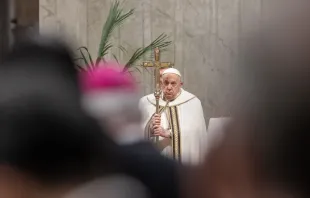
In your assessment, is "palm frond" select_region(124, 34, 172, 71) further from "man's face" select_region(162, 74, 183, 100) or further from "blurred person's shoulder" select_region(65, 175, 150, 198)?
"blurred person's shoulder" select_region(65, 175, 150, 198)

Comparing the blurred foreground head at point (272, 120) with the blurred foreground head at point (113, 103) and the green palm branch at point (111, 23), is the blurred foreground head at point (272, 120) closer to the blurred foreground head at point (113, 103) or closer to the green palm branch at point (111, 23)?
the blurred foreground head at point (113, 103)

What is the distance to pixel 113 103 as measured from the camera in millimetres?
1178

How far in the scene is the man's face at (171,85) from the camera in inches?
154

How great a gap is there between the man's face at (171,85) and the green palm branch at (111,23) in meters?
0.38

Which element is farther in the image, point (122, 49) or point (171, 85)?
point (122, 49)

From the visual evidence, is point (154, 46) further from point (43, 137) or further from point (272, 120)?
point (272, 120)

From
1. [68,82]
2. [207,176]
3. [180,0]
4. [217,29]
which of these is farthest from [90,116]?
[180,0]

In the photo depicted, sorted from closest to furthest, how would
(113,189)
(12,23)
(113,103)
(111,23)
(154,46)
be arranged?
1. (113,189)
2. (113,103)
3. (12,23)
4. (111,23)
5. (154,46)

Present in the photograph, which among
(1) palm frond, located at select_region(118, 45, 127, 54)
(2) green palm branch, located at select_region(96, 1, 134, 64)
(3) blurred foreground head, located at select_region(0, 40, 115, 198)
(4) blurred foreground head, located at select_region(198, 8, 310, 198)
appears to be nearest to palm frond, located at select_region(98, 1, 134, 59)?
(2) green palm branch, located at select_region(96, 1, 134, 64)

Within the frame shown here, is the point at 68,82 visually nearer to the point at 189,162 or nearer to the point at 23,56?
the point at 23,56

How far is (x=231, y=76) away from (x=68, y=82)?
0.74 ft

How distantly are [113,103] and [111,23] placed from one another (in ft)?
10.7

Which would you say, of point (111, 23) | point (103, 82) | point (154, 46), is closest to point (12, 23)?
point (103, 82)

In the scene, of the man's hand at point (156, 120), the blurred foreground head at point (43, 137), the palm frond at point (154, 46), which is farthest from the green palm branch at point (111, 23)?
the blurred foreground head at point (43, 137)
